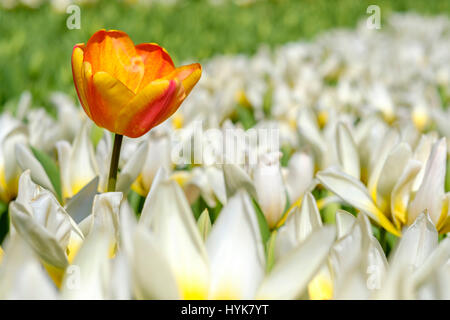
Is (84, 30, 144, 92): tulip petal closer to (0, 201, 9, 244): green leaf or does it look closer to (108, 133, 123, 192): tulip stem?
(108, 133, 123, 192): tulip stem

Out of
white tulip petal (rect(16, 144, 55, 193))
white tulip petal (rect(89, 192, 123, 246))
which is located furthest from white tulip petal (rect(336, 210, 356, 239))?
white tulip petal (rect(16, 144, 55, 193))

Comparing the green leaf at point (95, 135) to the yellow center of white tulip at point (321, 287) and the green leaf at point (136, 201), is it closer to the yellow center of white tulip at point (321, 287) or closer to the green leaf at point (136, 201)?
the green leaf at point (136, 201)

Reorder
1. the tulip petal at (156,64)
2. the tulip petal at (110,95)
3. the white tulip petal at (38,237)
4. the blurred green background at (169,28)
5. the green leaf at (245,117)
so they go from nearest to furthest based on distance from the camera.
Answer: the white tulip petal at (38,237) < the tulip petal at (110,95) < the tulip petal at (156,64) < the green leaf at (245,117) < the blurred green background at (169,28)

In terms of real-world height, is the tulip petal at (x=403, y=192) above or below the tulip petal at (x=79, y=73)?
below

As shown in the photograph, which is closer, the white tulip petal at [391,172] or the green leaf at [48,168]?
the white tulip petal at [391,172]

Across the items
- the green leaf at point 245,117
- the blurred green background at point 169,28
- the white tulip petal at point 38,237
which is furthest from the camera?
the blurred green background at point 169,28

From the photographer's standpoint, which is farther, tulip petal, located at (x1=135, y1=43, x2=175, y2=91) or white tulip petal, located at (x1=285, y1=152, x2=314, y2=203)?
white tulip petal, located at (x1=285, y1=152, x2=314, y2=203)

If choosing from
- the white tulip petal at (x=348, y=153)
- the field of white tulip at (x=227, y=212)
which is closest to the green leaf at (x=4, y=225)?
the field of white tulip at (x=227, y=212)

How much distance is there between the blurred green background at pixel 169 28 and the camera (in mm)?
2979

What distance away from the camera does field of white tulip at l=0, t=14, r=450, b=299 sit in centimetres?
60

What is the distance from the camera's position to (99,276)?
0.62 meters

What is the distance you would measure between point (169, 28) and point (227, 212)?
16.3 feet

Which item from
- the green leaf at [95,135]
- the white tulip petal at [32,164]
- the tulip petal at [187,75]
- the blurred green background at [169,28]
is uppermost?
the blurred green background at [169,28]
